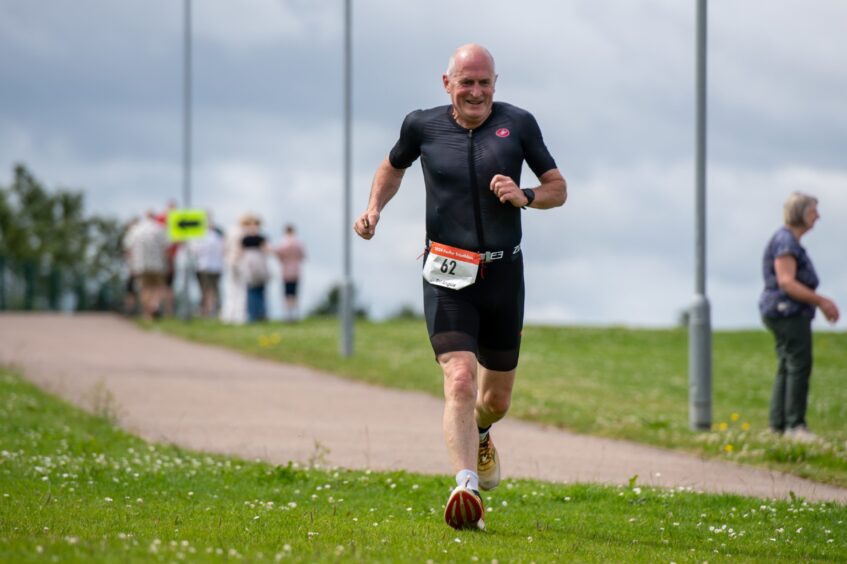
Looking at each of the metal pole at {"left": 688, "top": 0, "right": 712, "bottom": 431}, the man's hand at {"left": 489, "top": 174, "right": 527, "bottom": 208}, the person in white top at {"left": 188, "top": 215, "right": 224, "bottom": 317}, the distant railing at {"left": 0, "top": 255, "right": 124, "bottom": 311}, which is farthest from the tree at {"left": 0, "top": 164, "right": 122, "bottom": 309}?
the man's hand at {"left": 489, "top": 174, "right": 527, "bottom": 208}

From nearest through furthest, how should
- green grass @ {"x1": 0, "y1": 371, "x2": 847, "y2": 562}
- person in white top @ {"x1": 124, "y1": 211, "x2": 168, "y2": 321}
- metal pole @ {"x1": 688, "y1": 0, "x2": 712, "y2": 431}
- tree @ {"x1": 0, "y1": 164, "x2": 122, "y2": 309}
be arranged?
green grass @ {"x1": 0, "y1": 371, "x2": 847, "y2": 562} → metal pole @ {"x1": 688, "y1": 0, "x2": 712, "y2": 431} → person in white top @ {"x1": 124, "y1": 211, "x2": 168, "y2": 321} → tree @ {"x1": 0, "y1": 164, "x2": 122, "y2": 309}

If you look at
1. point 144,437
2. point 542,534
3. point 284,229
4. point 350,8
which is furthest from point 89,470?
point 284,229

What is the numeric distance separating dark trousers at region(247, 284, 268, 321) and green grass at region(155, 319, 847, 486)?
128 cm

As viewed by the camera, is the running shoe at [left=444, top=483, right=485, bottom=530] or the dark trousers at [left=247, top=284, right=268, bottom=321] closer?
the running shoe at [left=444, top=483, right=485, bottom=530]

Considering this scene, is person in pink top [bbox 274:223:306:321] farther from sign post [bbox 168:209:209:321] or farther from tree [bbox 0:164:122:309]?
tree [bbox 0:164:122:309]

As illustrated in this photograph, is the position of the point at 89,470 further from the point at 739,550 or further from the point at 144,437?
the point at 739,550

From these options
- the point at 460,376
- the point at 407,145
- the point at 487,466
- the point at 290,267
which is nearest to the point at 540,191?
the point at 407,145

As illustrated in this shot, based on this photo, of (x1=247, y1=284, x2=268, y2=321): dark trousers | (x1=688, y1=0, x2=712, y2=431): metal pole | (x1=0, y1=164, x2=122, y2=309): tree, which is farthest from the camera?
(x1=0, y1=164, x2=122, y2=309): tree

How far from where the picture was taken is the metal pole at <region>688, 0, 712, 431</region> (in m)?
15.2

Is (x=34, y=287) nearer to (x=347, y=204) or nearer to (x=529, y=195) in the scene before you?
(x=347, y=204)

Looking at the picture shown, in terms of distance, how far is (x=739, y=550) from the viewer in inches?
308

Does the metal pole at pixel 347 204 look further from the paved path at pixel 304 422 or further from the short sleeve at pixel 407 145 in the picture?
the short sleeve at pixel 407 145

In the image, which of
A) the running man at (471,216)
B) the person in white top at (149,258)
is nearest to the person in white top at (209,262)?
the person in white top at (149,258)

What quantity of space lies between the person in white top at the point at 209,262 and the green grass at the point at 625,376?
3.06 m
